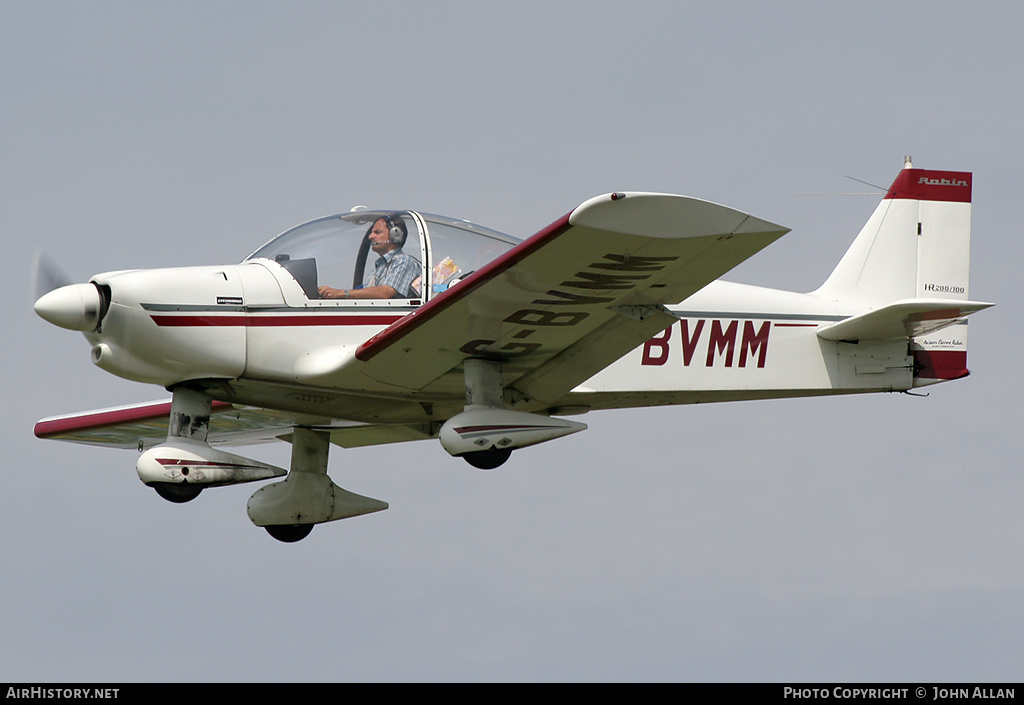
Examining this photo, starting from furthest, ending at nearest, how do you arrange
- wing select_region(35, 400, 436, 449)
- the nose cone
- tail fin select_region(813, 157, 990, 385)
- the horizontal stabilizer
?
wing select_region(35, 400, 436, 449) < tail fin select_region(813, 157, 990, 385) < the horizontal stabilizer < the nose cone

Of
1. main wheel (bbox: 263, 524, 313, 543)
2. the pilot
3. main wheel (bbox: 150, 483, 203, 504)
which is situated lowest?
main wheel (bbox: 263, 524, 313, 543)

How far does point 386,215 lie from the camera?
10.6 m

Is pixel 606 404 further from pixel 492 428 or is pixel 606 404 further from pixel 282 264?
pixel 282 264

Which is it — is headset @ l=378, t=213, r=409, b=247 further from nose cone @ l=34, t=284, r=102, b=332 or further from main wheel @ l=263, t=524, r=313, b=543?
main wheel @ l=263, t=524, r=313, b=543

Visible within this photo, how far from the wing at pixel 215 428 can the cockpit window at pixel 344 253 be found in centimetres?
193

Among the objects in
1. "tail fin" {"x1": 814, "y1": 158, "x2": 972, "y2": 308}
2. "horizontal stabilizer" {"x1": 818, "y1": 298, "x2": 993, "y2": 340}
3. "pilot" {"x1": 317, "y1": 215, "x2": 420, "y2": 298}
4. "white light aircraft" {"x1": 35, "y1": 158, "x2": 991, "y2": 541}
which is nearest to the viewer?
"white light aircraft" {"x1": 35, "y1": 158, "x2": 991, "y2": 541}

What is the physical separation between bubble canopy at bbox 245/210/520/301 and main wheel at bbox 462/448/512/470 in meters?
1.24

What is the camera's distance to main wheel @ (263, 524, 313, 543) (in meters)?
12.1

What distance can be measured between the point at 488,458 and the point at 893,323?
3721 mm

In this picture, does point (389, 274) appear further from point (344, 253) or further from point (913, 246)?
point (913, 246)

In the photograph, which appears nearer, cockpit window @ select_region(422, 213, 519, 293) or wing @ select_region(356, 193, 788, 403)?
wing @ select_region(356, 193, 788, 403)

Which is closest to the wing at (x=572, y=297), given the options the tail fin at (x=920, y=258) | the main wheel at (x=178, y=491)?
the main wheel at (x=178, y=491)

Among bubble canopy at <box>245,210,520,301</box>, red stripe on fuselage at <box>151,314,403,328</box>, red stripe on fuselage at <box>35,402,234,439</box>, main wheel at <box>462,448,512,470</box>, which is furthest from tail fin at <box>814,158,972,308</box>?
red stripe on fuselage at <box>35,402,234,439</box>

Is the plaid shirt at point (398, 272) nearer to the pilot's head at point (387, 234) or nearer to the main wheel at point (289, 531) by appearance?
the pilot's head at point (387, 234)
